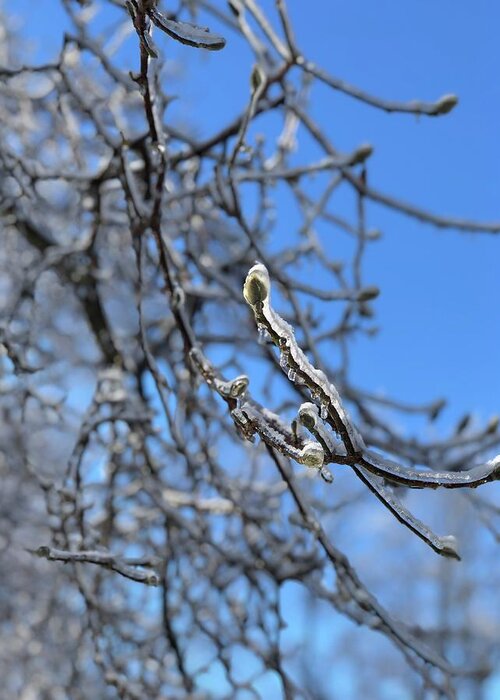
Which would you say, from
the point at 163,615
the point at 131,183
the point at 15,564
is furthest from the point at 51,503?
the point at 15,564

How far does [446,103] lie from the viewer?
4.95ft

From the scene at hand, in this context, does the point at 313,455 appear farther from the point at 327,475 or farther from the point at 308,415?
the point at 327,475

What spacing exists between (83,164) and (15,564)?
2.97 metres

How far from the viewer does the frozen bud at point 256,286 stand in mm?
651

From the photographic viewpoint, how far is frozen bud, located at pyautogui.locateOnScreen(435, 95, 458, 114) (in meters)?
1.50

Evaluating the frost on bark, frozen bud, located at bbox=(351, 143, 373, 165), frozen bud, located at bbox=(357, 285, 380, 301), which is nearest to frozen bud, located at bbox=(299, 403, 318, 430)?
the frost on bark

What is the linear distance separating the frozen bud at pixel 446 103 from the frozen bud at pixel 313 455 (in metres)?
1.01

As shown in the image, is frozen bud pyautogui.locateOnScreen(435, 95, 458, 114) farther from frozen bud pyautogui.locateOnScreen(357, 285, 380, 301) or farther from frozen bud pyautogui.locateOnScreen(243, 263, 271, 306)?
frozen bud pyautogui.locateOnScreen(243, 263, 271, 306)

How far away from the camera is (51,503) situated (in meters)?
1.68

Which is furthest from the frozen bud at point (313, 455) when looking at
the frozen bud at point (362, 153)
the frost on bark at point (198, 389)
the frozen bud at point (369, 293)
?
the frozen bud at point (362, 153)

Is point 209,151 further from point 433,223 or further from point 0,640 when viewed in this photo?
point 0,640

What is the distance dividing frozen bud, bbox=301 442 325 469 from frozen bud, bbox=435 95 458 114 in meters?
1.01

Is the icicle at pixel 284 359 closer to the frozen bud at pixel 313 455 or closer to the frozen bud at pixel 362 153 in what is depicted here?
the frozen bud at pixel 313 455

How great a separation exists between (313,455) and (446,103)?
1021 mm
